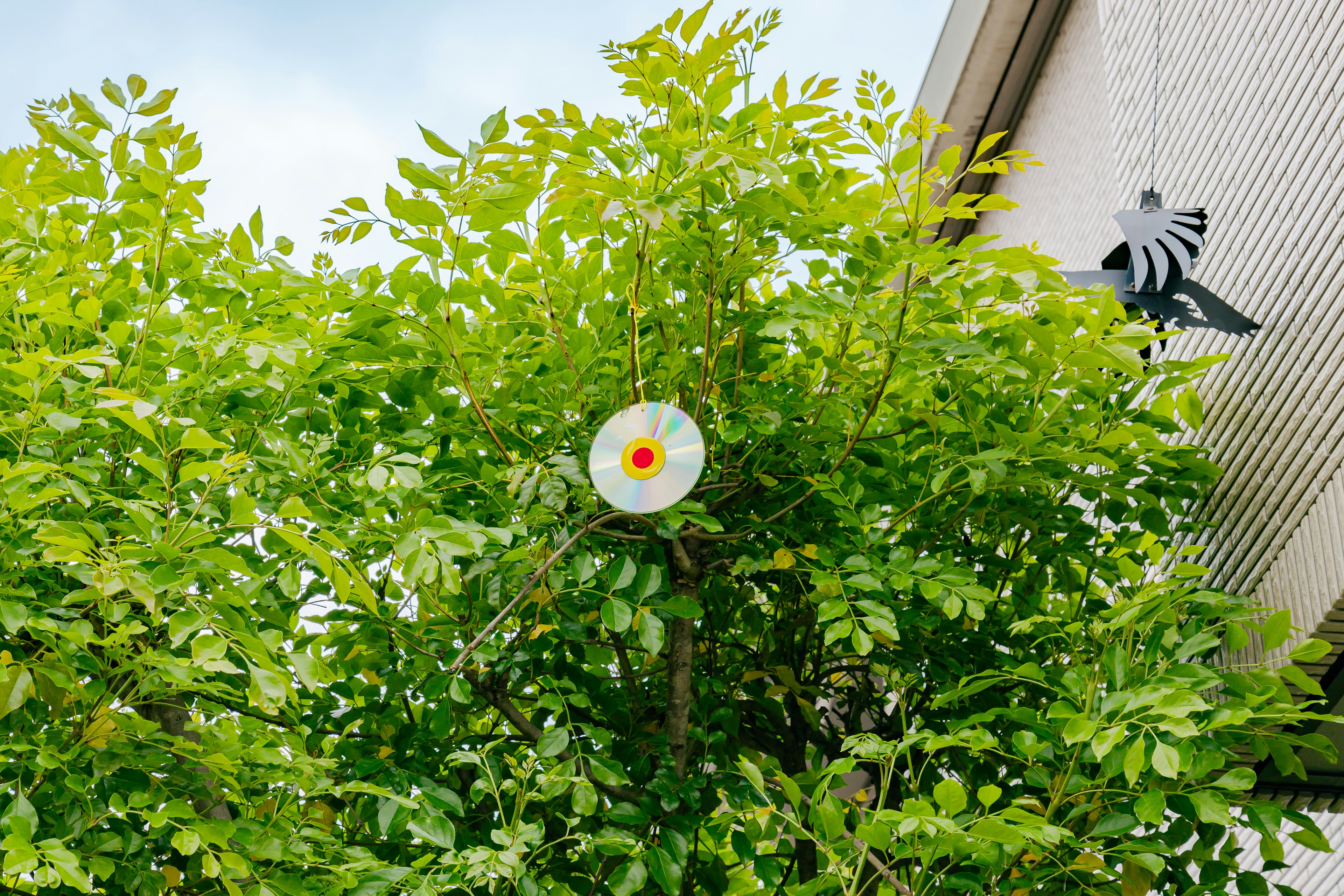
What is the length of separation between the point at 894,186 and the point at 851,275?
0.18 m

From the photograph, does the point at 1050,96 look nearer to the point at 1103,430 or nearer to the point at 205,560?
the point at 1103,430

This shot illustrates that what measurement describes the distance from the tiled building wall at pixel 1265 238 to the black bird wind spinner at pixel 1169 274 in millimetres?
87

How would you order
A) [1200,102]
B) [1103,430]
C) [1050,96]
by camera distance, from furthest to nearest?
[1050,96] → [1200,102] → [1103,430]

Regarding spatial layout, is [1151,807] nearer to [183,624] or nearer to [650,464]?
[650,464]

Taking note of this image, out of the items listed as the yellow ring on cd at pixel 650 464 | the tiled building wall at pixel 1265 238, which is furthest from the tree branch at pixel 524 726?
the tiled building wall at pixel 1265 238

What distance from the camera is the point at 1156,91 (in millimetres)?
3438

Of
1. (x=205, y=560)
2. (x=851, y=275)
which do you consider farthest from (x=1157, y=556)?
(x=205, y=560)

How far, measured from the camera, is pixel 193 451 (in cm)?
200

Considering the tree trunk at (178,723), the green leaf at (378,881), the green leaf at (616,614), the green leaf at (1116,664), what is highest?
the green leaf at (1116,664)

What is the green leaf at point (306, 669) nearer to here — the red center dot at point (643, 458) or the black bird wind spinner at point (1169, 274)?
the red center dot at point (643, 458)

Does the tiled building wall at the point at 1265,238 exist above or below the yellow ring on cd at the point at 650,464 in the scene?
above

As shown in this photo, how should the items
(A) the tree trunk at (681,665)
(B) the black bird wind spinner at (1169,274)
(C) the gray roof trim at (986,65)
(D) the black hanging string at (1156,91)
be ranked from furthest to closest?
(C) the gray roof trim at (986,65)
(D) the black hanging string at (1156,91)
(B) the black bird wind spinner at (1169,274)
(A) the tree trunk at (681,665)

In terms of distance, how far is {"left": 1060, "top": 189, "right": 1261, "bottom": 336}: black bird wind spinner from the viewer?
275 centimetres

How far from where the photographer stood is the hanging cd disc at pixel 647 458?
1.85 meters
